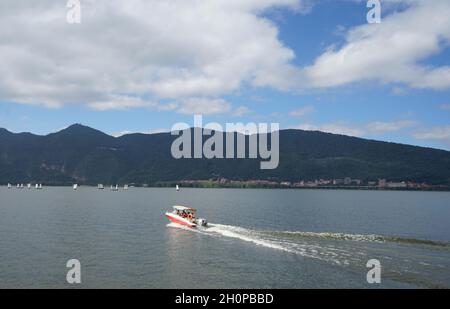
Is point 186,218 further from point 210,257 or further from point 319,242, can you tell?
point 210,257

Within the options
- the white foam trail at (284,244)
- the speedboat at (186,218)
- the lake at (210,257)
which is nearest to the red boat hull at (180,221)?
the speedboat at (186,218)

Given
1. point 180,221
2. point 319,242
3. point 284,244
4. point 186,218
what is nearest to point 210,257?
point 284,244

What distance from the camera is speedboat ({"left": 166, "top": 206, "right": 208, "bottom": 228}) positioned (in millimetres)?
86812

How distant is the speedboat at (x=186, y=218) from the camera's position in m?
86.8

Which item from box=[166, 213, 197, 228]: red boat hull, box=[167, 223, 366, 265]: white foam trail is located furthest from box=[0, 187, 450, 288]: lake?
box=[166, 213, 197, 228]: red boat hull

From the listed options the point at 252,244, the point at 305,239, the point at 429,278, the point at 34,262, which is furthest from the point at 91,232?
the point at 429,278

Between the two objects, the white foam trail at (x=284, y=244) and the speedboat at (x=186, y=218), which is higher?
the speedboat at (x=186, y=218)

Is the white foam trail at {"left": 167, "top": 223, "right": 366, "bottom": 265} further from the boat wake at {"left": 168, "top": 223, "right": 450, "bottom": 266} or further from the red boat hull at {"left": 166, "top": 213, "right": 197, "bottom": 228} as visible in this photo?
the red boat hull at {"left": 166, "top": 213, "right": 197, "bottom": 228}

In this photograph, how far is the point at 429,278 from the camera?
4556 cm

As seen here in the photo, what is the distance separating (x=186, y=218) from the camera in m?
89.0

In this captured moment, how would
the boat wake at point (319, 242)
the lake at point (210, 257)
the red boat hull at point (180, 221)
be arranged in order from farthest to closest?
the red boat hull at point (180, 221), the boat wake at point (319, 242), the lake at point (210, 257)

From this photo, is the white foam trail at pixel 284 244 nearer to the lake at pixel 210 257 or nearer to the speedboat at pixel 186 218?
the lake at pixel 210 257
